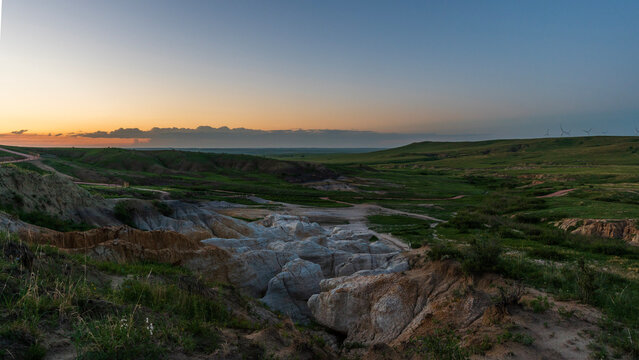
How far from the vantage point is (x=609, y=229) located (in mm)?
31016

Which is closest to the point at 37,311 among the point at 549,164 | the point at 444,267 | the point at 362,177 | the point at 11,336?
the point at 11,336

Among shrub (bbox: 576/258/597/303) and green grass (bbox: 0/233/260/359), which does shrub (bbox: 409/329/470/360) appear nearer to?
shrub (bbox: 576/258/597/303)

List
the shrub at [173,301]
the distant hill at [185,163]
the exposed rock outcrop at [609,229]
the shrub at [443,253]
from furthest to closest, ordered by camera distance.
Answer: the distant hill at [185,163] < the exposed rock outcrop at [609,229] < the shrub at [443,253] < the shrub at [173,301]

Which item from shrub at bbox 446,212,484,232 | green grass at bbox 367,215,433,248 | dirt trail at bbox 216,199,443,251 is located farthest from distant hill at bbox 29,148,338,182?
shrub at bbox 446,212,484,232

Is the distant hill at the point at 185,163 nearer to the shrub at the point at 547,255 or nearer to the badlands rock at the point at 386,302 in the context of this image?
the shrub at the point at 547,255

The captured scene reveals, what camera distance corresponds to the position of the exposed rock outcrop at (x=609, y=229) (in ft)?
98.1

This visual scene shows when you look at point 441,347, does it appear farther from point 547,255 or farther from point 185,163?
point 185,163

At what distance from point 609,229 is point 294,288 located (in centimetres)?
3323

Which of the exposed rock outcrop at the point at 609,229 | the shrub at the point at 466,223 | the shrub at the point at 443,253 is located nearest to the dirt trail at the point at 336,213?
the shrub at the point at 466,223

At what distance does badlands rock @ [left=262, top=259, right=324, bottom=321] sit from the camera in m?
16.3

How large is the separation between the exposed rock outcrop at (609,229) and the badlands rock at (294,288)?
29.9 meters

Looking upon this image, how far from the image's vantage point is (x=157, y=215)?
33062 millimetres

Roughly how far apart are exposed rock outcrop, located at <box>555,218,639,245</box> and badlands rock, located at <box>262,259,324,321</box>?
98.2ft

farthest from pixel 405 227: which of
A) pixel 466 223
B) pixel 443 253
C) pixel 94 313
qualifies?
pixel 94 313
